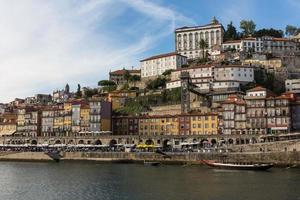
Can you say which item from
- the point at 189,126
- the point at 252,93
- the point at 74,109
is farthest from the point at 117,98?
the point at 252,93

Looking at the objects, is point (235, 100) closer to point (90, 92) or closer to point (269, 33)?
point (90, 92)

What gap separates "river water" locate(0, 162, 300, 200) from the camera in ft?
122

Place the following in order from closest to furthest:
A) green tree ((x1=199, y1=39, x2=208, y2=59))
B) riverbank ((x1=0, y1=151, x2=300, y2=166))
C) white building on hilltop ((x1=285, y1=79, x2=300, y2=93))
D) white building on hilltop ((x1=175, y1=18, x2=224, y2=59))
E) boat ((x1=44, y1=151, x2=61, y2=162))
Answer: riverbank ((x1=0, y1=151, x2=300, y2=166)) → boat ((x1=44, y1=151, x2=61, y2=162)) → white building on hilltop ((x1=285, y1=79, x2=300, y2=93)) → green tree ((x1=199, y1=39, x2=208, y2=59)) → white building on hilltop ((x1=175, y1=18, x2=224, y2=59))

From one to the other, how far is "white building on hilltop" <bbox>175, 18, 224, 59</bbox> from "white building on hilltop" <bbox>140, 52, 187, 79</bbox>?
30.5ft

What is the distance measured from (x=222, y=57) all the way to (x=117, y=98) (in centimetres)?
2701

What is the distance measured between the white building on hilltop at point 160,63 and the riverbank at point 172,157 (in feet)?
147

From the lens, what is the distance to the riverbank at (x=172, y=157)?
200 feet

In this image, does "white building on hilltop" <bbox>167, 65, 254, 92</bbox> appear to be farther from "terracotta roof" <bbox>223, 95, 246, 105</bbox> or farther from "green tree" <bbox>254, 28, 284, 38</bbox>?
"green tree" <bbox>254, 28, 284, 38</bbox>

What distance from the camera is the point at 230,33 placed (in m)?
125

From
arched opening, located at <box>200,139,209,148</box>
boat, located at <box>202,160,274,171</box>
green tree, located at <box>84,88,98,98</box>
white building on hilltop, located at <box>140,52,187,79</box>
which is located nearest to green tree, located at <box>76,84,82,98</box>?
green tree, located at <box>84,88,98,98</box>

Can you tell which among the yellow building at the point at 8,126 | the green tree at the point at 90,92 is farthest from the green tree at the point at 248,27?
the yellow building at the point at 8,126

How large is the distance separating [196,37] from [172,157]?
6434cm

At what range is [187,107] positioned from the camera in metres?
91.1

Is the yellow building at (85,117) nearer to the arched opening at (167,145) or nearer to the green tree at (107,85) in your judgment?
the arched opening at (167,145)
